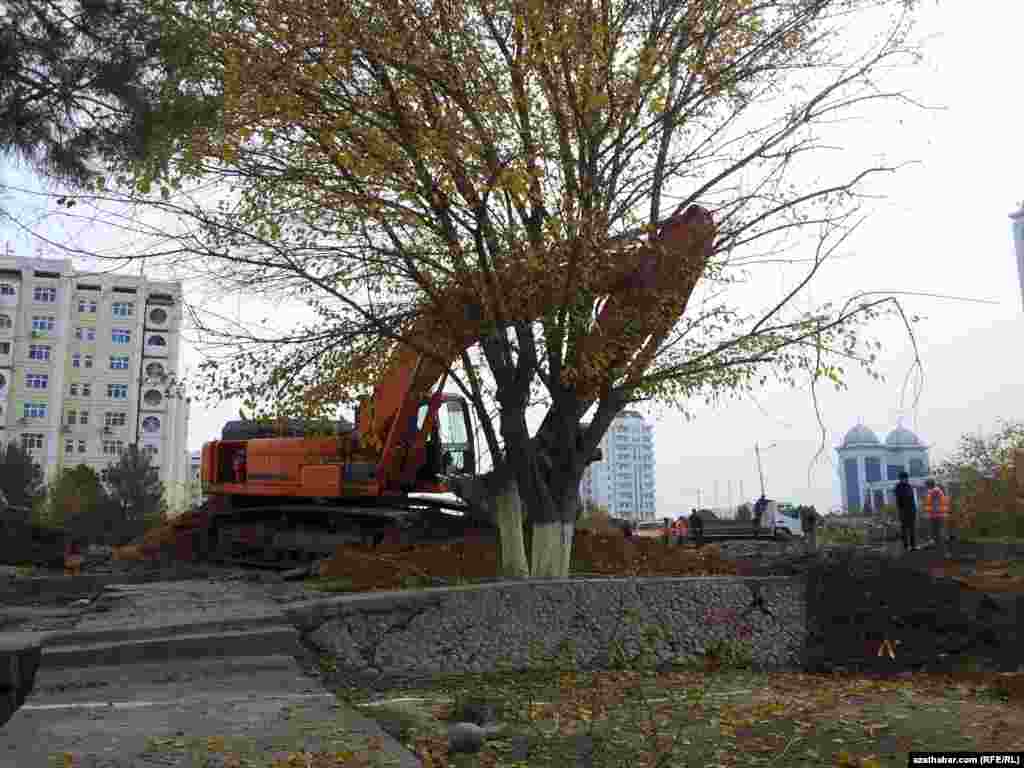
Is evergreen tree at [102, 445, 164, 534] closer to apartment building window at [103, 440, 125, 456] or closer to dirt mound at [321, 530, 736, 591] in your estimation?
apartment building window at [103, 440, 125, 456]

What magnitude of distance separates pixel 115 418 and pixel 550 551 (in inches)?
2865

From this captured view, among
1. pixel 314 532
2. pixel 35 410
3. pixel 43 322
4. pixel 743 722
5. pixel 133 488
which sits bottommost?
pixel 743 722

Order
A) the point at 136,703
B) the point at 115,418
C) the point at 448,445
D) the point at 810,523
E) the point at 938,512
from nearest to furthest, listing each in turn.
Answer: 1. the point at 136,703
2. the point at 448,445
3. the point at 938,512
4. the point at 810,523
5. the point at 115,418

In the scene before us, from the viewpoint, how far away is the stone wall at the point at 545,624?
6.70 metres

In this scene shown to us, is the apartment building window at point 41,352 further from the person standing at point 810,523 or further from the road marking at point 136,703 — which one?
the road marking at point 136,703

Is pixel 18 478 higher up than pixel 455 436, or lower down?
higher up

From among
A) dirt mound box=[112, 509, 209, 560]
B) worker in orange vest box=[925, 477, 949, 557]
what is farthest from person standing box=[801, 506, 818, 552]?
dirt mound box=[112, 509, 209, 560]

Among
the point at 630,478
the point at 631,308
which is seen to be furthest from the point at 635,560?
the point at 630,478

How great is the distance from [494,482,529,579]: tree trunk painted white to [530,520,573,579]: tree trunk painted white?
0.14 m

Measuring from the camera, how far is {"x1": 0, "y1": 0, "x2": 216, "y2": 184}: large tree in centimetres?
611

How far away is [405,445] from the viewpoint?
13344 mm

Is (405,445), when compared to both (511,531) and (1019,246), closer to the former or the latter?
(511,531)

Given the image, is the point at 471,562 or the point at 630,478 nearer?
the point at 471,562

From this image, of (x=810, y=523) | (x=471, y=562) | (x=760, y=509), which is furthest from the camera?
(x=760, y=509)
